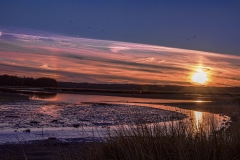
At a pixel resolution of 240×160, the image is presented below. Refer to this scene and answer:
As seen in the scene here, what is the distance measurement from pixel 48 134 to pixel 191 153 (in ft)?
37.5

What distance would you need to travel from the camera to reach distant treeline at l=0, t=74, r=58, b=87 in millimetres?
104875

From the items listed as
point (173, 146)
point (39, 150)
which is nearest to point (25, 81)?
point (39, 150)

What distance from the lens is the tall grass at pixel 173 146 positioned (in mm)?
7172

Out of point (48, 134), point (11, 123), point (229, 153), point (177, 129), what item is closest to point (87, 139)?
point (48, 134)

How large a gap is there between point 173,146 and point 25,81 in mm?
105069

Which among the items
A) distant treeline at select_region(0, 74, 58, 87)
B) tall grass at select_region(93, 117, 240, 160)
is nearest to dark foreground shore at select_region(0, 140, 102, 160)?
tall grass at select_region(93, 117, 240, 160)

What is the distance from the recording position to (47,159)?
1166cm

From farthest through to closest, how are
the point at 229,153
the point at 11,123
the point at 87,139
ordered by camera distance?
1. the point at 11,123
2. the point at 87,139
3. the point at 229,153

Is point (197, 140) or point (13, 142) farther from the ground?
point (197, 140)

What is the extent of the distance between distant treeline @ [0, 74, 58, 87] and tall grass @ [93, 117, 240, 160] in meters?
101

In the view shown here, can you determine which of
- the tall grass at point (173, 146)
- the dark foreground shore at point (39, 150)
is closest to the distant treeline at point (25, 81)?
the dark foreground shore at point (39, 150)

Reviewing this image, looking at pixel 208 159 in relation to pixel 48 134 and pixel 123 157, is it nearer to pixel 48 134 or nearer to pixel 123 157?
pixel 123 157

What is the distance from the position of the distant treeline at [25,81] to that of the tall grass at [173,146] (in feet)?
331

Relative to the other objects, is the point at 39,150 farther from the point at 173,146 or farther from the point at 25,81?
the point at 25,81
